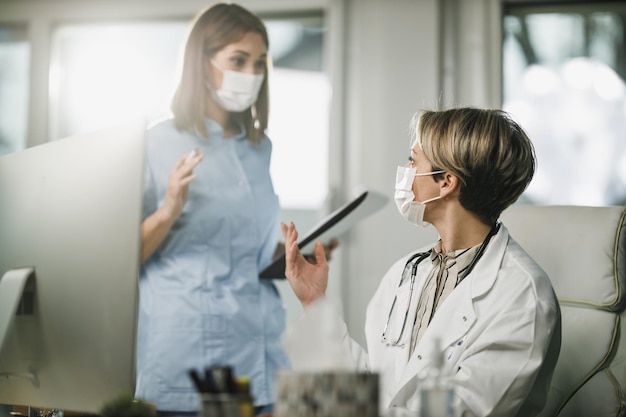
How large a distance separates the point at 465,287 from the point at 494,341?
17 cm

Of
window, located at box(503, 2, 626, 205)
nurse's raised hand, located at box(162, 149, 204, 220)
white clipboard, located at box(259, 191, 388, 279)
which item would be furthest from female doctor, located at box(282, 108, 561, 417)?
window, located at box(503, 2, 626, 205)

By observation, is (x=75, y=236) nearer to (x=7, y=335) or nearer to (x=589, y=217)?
(x=7, y=335)

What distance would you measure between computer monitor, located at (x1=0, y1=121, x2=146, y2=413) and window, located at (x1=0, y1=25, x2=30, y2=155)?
2.27 m

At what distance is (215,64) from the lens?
2.71m

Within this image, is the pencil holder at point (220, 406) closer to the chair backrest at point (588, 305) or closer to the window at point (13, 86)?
the chair backrest at point (588, 305)

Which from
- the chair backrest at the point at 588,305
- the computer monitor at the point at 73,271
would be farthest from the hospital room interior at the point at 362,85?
the computer monitor at the point at 73,271

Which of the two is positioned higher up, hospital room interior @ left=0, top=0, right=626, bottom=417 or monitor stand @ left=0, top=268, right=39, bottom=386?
hospital room interior @ left=0, top=0, right=626, bottom=417

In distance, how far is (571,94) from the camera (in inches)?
123

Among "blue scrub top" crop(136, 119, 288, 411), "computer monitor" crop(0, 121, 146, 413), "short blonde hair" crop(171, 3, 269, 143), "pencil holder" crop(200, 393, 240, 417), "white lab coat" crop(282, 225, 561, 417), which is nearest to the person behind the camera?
"pencil holder" crop(200, 393, 240, 417)

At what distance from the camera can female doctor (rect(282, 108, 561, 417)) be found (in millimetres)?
1378

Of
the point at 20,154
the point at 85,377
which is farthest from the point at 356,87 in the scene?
the point at 85,377

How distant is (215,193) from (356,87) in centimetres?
86

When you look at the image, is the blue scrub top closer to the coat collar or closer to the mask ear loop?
the mask ear loop

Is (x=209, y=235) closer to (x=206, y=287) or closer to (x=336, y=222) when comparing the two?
(x=206, y=287)
